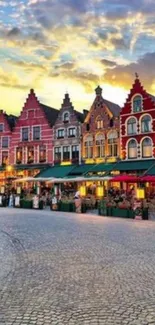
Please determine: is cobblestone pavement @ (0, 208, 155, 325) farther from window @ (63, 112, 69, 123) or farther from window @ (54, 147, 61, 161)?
window @ (63, 112, 69, 123)

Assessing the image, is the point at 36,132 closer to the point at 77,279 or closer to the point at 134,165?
the point at 134,165

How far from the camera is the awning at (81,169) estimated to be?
38.7m

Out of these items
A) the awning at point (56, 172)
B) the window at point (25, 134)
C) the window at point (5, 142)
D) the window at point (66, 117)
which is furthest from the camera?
the window at point (5, 142)

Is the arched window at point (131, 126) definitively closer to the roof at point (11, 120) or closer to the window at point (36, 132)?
the window at point (36, 132)

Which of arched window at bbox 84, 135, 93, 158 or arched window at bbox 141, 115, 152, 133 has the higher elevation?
arched window at bbox 141, 115, 152, 133

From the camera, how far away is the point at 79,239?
13.4 m

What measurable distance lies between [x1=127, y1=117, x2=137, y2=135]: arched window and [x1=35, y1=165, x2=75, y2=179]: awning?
25.0ft

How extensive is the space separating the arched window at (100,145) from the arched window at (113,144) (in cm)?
83

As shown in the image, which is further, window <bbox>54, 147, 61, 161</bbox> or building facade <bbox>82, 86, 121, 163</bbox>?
window <bbox>54, 147, 61, 161</bbox>

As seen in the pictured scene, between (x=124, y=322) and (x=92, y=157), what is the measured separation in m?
35.8

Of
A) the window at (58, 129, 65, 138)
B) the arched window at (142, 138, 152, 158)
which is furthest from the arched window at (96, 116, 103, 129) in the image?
the arched window at (142, 138, 152, 158)

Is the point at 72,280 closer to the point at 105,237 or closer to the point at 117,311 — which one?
the point at 117,311

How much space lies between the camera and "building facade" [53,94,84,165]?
1682 inches

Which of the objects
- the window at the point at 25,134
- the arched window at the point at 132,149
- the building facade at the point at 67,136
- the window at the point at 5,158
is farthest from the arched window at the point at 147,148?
the window at the point at 5,158
